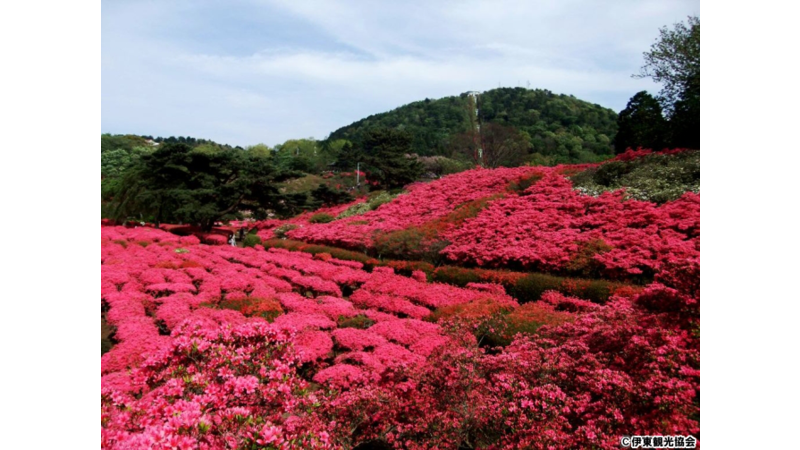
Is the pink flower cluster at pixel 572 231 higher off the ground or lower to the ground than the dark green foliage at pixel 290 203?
lower

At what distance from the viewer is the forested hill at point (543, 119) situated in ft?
35.5

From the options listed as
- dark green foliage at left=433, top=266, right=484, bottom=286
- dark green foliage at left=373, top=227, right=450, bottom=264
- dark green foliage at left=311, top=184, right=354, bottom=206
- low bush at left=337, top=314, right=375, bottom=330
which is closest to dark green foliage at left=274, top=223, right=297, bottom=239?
dark green foliage at left=373, top=227, right=450, bottom=264

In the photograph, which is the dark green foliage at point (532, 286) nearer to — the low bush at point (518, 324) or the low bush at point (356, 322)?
the low bush at point (518, 324)

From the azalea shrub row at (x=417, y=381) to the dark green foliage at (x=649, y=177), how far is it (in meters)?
3.02

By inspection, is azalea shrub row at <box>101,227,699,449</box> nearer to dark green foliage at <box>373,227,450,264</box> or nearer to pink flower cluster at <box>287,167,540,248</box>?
dark green foliage at <box>373,227,450,264</box>

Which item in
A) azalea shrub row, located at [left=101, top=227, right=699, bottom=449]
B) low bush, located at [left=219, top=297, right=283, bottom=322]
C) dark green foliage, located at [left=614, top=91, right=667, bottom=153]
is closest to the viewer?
azalea shrub row, located at [left=101, top=227, right=699, bottom=449]

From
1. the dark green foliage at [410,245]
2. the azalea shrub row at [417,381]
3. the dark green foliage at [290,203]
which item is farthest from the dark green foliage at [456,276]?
the dark green foliage at [290,203]

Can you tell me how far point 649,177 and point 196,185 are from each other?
1304 cm

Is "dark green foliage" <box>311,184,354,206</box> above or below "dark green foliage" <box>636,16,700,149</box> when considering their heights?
below

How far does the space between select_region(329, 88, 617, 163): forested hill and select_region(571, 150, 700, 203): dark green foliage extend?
1317 millimetres

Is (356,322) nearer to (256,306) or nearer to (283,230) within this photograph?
(256,306)

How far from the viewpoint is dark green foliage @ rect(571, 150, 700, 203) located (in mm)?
7008

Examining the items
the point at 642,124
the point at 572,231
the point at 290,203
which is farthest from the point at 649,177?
the point at 290,203
